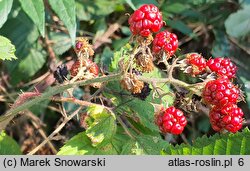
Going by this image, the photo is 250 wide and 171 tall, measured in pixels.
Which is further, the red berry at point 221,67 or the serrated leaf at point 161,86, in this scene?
the serrated leaf at point 161,86

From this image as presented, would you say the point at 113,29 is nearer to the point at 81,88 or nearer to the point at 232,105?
the point at 81,88

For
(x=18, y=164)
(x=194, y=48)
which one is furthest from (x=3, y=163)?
(x=194, y=48)

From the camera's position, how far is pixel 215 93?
5.67 feet

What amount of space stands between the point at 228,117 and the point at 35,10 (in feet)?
2.96

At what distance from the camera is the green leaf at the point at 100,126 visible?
207 centimetres

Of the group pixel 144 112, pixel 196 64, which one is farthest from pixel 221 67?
pixel 144 112

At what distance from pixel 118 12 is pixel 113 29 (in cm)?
13

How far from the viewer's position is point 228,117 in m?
1.80

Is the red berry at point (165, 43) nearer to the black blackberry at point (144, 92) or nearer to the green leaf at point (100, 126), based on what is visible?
the black blackberry at point (144, 92)

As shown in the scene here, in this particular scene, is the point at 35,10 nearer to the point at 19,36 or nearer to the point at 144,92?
the point at 144,92

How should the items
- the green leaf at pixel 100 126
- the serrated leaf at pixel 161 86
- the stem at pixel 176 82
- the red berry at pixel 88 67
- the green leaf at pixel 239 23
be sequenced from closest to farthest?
1. the stem at pixel 176 82
2. the red berry at pixel 88 67
3. the green leaf at pixel 100 126
4. the serrated leaf at pixel 161 86
5. the green leaf at pixel 239 23

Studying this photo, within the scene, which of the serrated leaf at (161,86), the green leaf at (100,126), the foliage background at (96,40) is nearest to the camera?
the green leaf at (100,126)

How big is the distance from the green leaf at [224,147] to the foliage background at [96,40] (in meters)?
0.85

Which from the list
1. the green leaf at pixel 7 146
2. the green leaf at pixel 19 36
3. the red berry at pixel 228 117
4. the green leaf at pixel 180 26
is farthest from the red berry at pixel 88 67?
the green leaf at pixel 180 26
